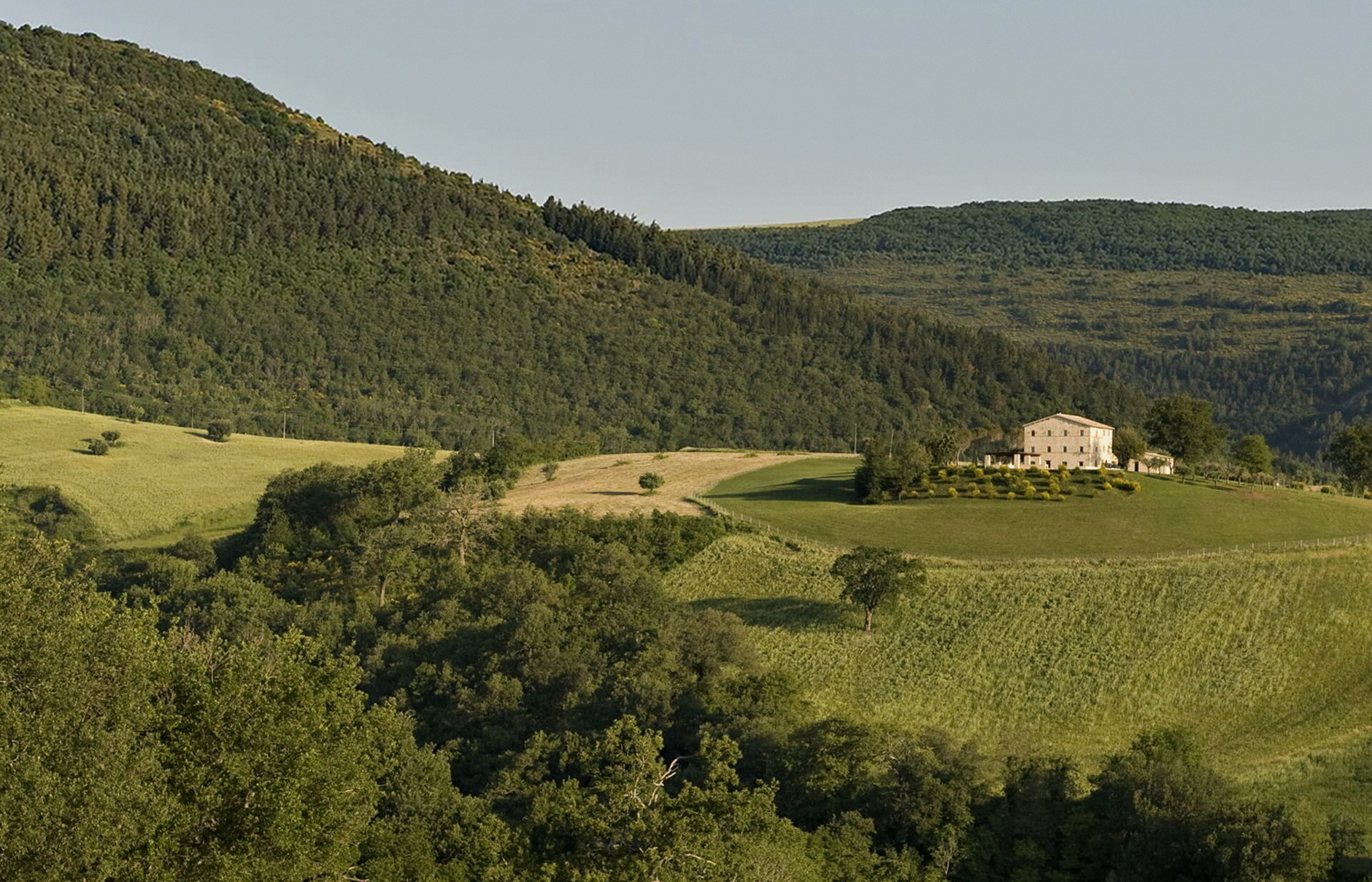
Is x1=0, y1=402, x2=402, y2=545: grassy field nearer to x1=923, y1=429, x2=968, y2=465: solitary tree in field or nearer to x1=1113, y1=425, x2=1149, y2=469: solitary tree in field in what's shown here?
x1=923, y1=429, x2=968, y2=465: solitary tree in field

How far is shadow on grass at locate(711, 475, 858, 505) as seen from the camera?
373 feet

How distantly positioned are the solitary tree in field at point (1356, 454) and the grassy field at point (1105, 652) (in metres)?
27.0

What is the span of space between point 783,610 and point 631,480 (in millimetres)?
34285

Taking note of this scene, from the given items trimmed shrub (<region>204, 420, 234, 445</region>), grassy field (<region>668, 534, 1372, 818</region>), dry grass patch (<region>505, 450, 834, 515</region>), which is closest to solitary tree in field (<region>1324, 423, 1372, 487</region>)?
grassy field (<region>668, 534, 1372, 818</region>)

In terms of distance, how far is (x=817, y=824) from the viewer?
2530 inches

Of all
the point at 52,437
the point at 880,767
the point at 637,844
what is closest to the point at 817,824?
the point at 880,767

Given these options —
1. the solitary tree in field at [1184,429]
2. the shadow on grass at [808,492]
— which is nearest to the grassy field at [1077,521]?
the shadow on grass at [808,492]

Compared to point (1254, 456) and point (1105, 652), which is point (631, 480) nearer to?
point (1254, 456)

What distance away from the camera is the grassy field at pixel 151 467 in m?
133

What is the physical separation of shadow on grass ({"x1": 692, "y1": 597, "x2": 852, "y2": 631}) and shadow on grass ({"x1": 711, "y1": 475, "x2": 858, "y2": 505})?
66.5ft

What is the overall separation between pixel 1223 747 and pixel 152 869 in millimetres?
49019

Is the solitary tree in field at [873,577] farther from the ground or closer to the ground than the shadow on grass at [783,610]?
farther from the ground

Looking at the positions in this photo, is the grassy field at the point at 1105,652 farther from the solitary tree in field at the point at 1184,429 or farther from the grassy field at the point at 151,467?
the grassy field at the point at 151,467

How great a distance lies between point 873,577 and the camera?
3457 inches
